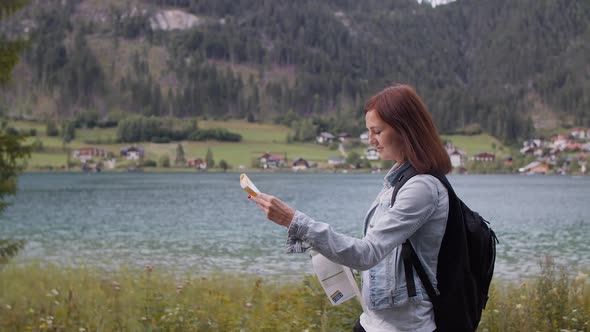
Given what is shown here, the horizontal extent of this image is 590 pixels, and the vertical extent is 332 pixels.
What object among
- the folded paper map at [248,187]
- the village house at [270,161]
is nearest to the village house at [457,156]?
the village house at [270,161]

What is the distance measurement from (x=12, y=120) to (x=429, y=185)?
212895 mm

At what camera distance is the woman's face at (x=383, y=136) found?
2926mm

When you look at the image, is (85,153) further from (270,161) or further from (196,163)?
(270,161)

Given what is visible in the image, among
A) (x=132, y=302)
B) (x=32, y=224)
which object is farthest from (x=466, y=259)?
(x=32, y=224)

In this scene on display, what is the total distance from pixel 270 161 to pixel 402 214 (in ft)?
545

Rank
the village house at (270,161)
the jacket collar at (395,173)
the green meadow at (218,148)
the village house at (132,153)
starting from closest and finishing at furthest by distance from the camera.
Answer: the jacket collar at (395,173) < the village house at (270,161) < the green meadow at (218,148) < the village house at (132,153)

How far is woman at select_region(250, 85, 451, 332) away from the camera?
108 inches

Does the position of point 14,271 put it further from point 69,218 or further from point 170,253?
point 69,218

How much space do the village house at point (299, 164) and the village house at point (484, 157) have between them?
149 ft

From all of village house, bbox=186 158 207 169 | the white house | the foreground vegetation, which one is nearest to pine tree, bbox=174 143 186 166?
village house, bbox=186 158 207 169

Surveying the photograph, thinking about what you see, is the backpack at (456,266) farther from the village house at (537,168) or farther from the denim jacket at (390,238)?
the village house at (537,168)

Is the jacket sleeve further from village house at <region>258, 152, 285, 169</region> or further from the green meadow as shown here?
the green meadow

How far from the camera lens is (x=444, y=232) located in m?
2.86

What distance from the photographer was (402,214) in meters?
2.74
